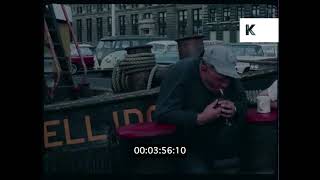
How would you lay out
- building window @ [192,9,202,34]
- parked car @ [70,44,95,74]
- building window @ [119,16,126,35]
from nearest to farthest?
building window @ [192,9,202,34] < building window @ [119,16,126,35] < parked car @ [70,44,95,74]

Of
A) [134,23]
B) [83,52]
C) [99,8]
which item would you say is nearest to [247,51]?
[134,23]

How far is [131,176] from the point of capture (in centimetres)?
678

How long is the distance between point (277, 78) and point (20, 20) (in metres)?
2.81

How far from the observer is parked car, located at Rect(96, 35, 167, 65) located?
6523 millimetres

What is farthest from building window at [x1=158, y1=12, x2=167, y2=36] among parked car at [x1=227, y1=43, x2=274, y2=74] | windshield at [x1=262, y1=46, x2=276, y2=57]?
windshield at [x1=262, y1=46, x2=276, y2=57]

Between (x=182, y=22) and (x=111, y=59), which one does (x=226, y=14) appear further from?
(x=111, y=59)

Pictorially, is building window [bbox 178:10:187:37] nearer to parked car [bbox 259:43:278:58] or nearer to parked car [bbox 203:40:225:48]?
parked car [bbox 203:40:225:48]

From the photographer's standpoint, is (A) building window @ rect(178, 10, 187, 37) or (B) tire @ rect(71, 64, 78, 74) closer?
(A) building window @ rect(178, 10, 187, 37)

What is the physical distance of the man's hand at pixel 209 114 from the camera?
6.66 metres

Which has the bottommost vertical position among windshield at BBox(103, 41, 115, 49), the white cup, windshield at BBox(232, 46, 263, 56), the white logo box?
the white cup

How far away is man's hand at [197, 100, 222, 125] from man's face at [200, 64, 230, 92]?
0.59 feet

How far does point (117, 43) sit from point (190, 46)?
77 centimetres

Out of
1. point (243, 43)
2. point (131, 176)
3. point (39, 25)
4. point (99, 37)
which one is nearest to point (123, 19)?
point (99, 37)
